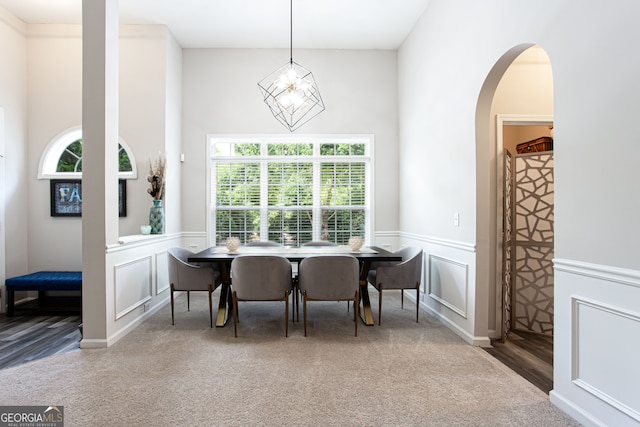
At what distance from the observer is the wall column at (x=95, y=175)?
328 cm

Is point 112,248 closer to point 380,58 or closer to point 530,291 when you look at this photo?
point 530,291

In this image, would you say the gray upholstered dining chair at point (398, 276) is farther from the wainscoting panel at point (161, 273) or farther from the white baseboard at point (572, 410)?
the wainscoting panel at point (161, 273)

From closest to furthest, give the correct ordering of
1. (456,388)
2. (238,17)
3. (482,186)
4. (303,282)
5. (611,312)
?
(611,312) → (456,388) → (482,186) → (303,282) → (238,17)

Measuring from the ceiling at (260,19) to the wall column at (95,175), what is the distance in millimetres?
1444

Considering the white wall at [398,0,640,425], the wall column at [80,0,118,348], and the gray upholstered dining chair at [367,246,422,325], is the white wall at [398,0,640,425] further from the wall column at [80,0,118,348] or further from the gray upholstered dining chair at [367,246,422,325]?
the wall column at [80,0,118,348]

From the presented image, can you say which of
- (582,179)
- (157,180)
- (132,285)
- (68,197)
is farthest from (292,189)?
(582,179)

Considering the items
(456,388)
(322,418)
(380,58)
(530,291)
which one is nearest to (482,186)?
(530,291)

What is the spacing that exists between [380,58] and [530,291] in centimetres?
397

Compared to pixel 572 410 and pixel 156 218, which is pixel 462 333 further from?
pixel 156 218

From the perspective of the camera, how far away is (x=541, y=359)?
3049 mm

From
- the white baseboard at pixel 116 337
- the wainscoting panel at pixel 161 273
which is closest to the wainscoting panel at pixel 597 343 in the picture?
the white baseboard at pixel 116 337

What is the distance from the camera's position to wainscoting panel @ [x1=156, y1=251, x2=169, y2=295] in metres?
4.53

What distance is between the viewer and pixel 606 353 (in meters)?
1.94

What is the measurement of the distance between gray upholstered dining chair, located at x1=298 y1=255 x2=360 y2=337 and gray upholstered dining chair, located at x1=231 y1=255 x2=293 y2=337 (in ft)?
0.64
